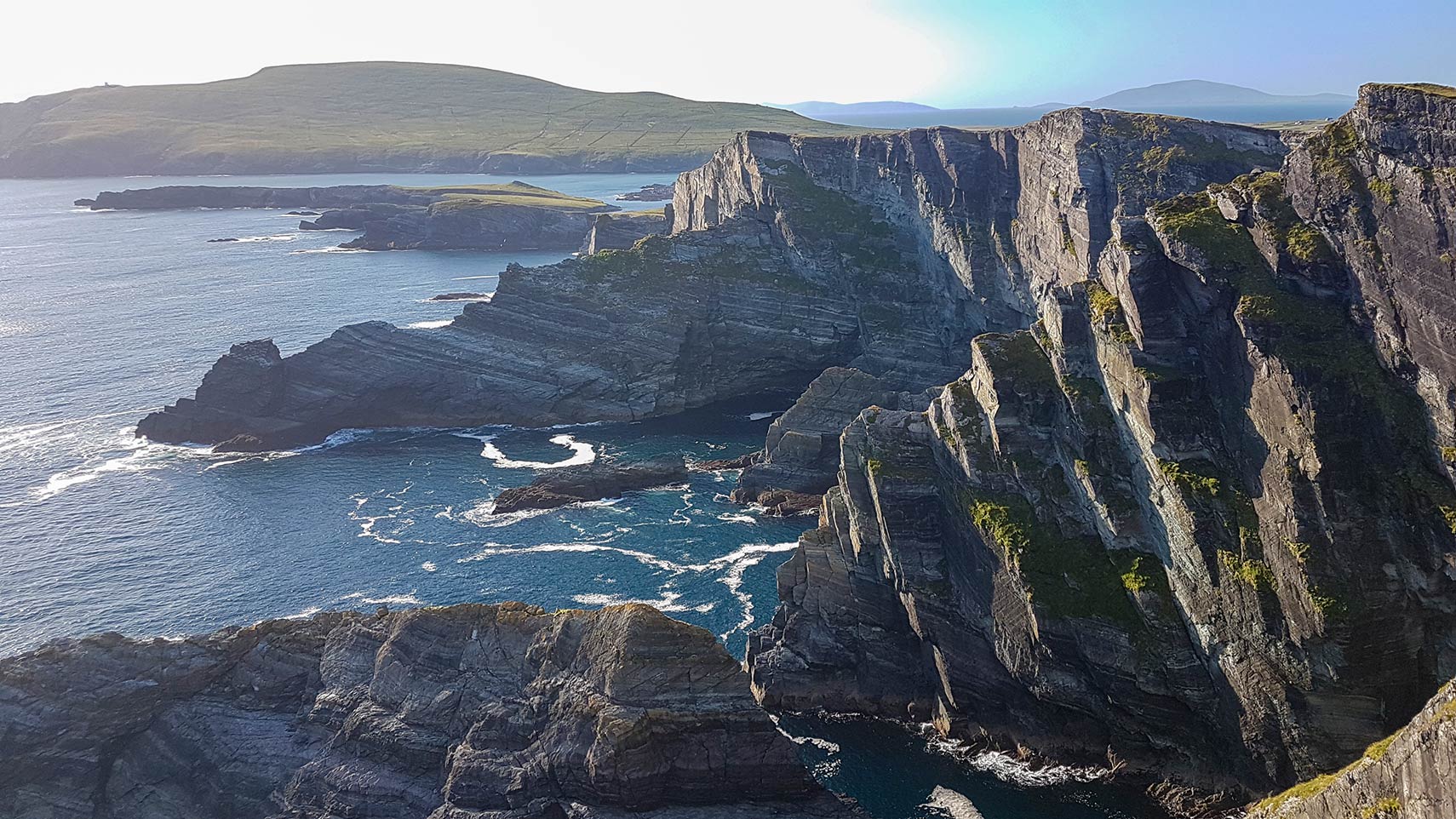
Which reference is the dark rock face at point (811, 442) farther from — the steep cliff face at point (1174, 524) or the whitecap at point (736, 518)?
the steep cliff face at point (1174, 524)

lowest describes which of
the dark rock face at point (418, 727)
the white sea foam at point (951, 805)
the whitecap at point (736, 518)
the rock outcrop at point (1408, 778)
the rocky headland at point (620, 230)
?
the white sea foam at point (951, 805)

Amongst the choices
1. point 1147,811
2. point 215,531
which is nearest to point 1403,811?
point 1147,811

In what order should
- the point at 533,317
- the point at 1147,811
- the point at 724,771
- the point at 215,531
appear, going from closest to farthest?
the point at 724,771 → the point at 1147,811 → the point at 215,531 → the point at 533,317

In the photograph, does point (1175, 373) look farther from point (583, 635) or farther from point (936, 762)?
point (583, 635)

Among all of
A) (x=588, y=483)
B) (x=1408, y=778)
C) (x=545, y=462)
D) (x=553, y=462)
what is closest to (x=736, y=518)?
(x=588, y=483)

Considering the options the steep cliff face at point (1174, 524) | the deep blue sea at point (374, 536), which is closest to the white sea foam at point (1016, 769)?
the deep blue sea at point (374, 536)
